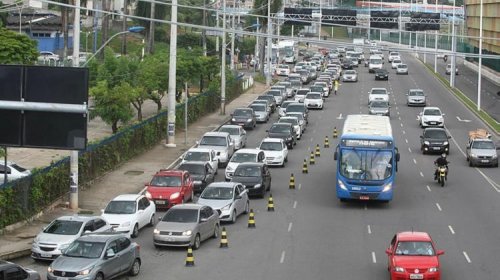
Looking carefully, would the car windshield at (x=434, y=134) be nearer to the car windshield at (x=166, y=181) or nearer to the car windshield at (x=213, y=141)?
the car windshield at (x=213, y=141)

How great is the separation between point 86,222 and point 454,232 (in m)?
13.0

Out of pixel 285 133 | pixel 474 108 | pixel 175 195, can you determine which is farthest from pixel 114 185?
pixel 474 108

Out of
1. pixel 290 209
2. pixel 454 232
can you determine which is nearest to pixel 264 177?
pixel 290 209

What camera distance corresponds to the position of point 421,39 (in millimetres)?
185125

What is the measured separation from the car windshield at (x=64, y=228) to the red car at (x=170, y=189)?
8.26 metres

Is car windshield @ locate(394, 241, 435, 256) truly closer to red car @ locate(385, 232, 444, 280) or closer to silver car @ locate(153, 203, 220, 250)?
red car @ locate(385, 232, 444, 280)

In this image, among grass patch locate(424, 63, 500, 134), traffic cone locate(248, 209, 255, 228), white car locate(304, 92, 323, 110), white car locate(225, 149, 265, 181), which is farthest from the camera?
white car locate(304, 92, 323, 110)

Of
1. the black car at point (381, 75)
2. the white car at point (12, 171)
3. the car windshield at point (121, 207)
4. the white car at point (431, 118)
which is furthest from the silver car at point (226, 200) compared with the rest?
the black car at point (381, 75)

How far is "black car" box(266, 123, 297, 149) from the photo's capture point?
57.3m

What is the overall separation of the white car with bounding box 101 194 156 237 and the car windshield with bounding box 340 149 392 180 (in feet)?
28.0

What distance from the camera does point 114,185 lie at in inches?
1731

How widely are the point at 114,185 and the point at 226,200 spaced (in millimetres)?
8893

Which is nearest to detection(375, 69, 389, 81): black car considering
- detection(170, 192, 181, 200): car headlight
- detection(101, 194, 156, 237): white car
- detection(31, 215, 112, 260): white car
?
detection(170, 192, 181, 200): car headlight

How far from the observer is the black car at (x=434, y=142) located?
5519cm
